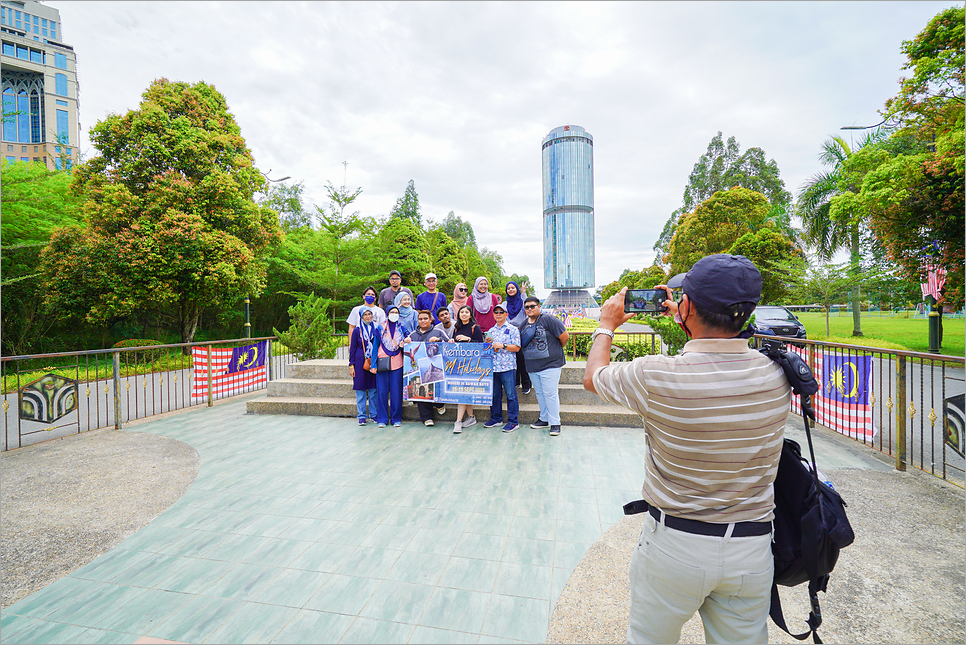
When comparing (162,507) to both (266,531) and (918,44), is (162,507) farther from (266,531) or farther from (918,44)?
(918,44)

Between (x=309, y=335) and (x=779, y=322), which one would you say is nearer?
(x=309, y=335)

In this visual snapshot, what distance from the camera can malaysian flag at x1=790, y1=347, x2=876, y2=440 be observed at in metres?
5.25

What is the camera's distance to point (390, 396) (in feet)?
22.2

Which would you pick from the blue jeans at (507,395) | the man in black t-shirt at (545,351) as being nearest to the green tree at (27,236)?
the blue jeans at (507,395)

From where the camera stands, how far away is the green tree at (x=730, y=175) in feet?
118

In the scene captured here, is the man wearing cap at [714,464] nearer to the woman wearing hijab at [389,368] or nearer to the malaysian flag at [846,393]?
the malaysian flag at [846,393]

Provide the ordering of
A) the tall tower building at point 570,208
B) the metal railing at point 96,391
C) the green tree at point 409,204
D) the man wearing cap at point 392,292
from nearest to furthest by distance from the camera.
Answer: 1. the metal railing at point 96,391
2. the man wearing cap at point 392,292
3. the green tree at point 409,204
4. the tall tower building at point 570,208

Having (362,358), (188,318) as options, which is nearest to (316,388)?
(362,358)

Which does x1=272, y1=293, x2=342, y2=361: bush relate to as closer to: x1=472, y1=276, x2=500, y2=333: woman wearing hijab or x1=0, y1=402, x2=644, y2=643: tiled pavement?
x1=0, y1=402, x2=644, y2=643: tiled pavement

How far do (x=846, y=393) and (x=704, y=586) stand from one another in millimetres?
5880

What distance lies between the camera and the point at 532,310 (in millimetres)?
6152

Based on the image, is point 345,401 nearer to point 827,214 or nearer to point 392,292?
point 392,292

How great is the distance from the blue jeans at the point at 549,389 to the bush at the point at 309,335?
639 cm

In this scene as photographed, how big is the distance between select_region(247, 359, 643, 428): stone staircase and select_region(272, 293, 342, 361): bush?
1.71 m
